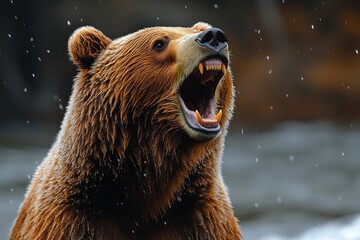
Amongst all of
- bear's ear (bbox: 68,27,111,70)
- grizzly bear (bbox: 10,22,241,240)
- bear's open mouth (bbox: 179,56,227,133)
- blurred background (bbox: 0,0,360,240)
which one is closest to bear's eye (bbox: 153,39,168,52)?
grizzly bear (bbox: 10,22,241,240)

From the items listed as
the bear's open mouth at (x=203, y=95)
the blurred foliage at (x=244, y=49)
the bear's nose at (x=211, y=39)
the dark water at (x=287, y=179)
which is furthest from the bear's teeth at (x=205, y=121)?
the blurred foliage at (x=244, y=49)

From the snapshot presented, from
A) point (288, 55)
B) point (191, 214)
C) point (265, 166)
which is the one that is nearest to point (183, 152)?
point (191, 214)

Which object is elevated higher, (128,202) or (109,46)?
(109,46)

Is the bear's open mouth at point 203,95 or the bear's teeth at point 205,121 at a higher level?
the bear's open mouth at point 203,95

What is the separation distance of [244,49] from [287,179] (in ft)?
13.4

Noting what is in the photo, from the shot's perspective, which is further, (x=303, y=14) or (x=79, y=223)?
(x=303, y=14)

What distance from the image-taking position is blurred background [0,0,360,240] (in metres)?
13.6

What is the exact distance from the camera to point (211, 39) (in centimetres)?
393

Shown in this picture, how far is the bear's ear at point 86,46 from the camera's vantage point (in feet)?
14.4

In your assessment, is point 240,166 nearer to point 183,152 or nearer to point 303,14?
point 303,14

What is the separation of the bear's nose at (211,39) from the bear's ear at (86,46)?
0.73 meters

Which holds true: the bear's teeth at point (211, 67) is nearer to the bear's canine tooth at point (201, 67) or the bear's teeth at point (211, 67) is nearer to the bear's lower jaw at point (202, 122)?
the bear's canine tooth at point (201, 67)

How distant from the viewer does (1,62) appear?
15281 millimetres

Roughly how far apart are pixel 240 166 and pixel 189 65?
852cm
